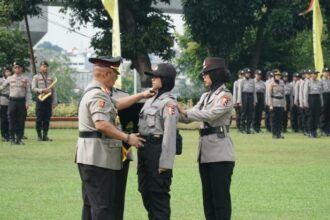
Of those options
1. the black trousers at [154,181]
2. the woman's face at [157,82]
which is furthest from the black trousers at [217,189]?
the woman's face at [157,82]

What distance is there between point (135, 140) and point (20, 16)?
40.3 metres

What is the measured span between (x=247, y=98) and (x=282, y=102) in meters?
3.02

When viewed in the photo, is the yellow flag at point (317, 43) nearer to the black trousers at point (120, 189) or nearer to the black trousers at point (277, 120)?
the black trousers at point (277, 120)

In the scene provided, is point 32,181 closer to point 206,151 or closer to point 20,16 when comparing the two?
point 206,151

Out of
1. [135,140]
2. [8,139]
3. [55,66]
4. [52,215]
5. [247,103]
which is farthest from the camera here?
[55,66]

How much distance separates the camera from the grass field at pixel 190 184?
535 inches

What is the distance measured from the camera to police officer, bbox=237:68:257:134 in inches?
1312

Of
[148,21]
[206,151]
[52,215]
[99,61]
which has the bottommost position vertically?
[52,215]

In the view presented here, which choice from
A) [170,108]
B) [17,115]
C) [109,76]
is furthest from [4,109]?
[109,76]

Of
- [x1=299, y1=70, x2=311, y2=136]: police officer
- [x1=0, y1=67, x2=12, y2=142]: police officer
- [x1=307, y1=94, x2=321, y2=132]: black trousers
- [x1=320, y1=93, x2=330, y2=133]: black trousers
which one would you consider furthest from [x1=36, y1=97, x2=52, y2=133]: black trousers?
[x1=320, y1=93, x2=330, y2=133]: black trousers

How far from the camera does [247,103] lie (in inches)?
1318

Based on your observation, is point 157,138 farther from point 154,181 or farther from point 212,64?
point 212,64

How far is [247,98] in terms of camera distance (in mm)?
33406

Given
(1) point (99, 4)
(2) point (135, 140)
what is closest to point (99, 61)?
(2) point (135, 140)
